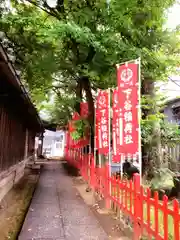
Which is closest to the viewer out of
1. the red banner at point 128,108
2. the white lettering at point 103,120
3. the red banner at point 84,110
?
the red banner at point 128,108

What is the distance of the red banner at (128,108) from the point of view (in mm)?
6384

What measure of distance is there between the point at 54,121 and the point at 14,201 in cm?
2016

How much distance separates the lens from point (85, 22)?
28.8 feet

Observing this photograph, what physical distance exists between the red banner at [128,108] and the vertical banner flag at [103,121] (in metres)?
2.25

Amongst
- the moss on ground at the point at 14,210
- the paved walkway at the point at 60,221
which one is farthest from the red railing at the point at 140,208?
the moss on ground at the point at 14,210

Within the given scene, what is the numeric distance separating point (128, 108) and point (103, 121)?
2913 millimetres

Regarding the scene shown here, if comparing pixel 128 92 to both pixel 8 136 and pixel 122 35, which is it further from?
pixel 8 136

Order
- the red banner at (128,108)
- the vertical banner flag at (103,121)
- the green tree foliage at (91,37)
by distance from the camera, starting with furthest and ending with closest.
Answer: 1. the vertical banner flag at (103,121)
2. the green tree foliage at (91,37)
3. the red banner at (128,108)

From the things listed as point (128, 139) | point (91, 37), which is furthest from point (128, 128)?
point (91, 37)

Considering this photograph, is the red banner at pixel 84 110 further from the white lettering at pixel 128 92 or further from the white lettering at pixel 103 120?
the white lettering at pixel 128 92

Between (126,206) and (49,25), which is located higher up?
(49,25)

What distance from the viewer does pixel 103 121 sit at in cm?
945

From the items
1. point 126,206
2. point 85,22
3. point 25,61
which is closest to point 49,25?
point 85,22

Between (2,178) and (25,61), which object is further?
(25,61)
